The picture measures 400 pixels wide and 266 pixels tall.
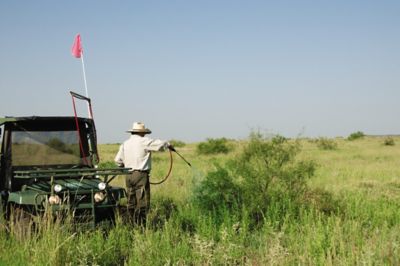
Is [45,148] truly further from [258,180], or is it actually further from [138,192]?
[258,180]

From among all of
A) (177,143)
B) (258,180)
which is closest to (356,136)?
(177,143)

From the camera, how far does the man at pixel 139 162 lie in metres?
8.77

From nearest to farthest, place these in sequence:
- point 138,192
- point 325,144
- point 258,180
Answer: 1. point 138,192
2. point 258,180
3. point 325,144

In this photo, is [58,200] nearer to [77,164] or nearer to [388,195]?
[77,164]

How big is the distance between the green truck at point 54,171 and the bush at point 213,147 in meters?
26.4

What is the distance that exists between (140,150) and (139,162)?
213 mm

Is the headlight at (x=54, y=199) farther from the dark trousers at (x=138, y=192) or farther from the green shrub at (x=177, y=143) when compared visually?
the green shrub at (x=177, y=143)

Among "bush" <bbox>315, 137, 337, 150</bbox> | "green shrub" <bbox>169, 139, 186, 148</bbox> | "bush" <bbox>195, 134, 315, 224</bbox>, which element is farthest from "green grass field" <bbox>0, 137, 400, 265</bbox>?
"green shrub" <bbox>169, 139, 186, 148</bbox>

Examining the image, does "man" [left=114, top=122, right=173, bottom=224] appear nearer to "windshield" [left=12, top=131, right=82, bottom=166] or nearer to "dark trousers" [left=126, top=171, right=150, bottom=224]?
"dark trousers" [left=126, top=171, right=150, bottom=224]

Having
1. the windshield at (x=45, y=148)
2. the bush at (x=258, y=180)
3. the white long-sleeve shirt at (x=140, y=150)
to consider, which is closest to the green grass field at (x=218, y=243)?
the bush at (x=258, y=180)

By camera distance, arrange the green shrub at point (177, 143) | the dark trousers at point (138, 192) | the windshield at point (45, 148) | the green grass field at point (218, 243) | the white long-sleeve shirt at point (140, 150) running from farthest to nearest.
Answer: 1. the green shrub at point (177, 143)
2. the white long-sleeve shirt at point (140, 150)
3. the dark trousers at point (138, 192)
4. the windshield at point (45, 148)
5. the green grass field at point (218, 243)

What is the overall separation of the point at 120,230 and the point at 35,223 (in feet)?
3.84

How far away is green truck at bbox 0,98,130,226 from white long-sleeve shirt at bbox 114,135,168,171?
24.9 inches

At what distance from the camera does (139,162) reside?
8.92 meters
